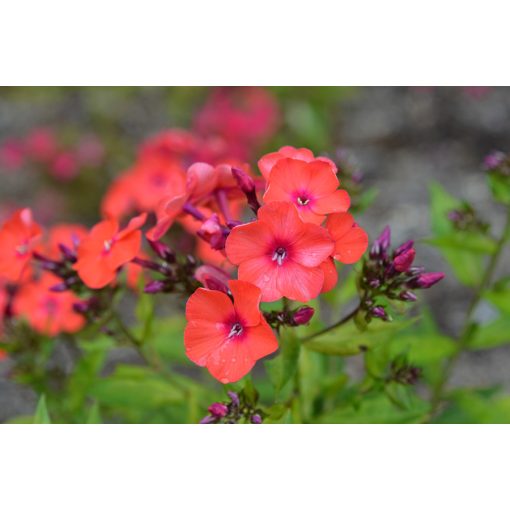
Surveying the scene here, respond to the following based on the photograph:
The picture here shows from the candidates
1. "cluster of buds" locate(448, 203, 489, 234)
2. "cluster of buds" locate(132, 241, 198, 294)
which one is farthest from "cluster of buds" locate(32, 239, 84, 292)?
"cluster of buds" locate(448, 203, 489, 234)

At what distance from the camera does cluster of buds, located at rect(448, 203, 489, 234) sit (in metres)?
2.03

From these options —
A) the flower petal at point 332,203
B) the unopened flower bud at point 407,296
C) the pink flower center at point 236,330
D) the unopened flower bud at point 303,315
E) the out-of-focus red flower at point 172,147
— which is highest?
the out-of-focus red flower at point 172,147

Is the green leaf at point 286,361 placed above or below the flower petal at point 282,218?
below

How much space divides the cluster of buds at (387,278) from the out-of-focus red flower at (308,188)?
0.19 m

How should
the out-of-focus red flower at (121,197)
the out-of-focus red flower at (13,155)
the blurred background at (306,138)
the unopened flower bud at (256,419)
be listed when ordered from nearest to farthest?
the unopened flower bud at (256,419) < the out-of-focus red flower at (121,197) < the blurred background at (306,138) < the out-of-focus red flower at (13,155)

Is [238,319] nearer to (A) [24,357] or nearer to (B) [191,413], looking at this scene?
(B) [191,413]

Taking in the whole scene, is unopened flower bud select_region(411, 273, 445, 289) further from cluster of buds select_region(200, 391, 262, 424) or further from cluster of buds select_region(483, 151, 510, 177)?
cluster of buds select_region(483, 151, 510, 177)

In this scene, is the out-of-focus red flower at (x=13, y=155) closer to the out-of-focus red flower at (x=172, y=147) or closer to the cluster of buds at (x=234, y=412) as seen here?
the out-of-focus red flower at (x=172, y=147)

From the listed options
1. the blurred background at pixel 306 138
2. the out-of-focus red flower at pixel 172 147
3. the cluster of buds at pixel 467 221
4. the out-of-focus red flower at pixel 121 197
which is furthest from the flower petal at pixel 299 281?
the blurred background at pixel 306 138

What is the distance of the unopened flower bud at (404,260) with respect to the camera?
136 centimetres

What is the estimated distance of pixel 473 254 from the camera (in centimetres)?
229

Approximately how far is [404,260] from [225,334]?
41cm

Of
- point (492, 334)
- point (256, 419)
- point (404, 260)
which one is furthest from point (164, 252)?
point (492, 334)

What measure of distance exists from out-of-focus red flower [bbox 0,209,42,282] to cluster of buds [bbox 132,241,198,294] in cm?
33
